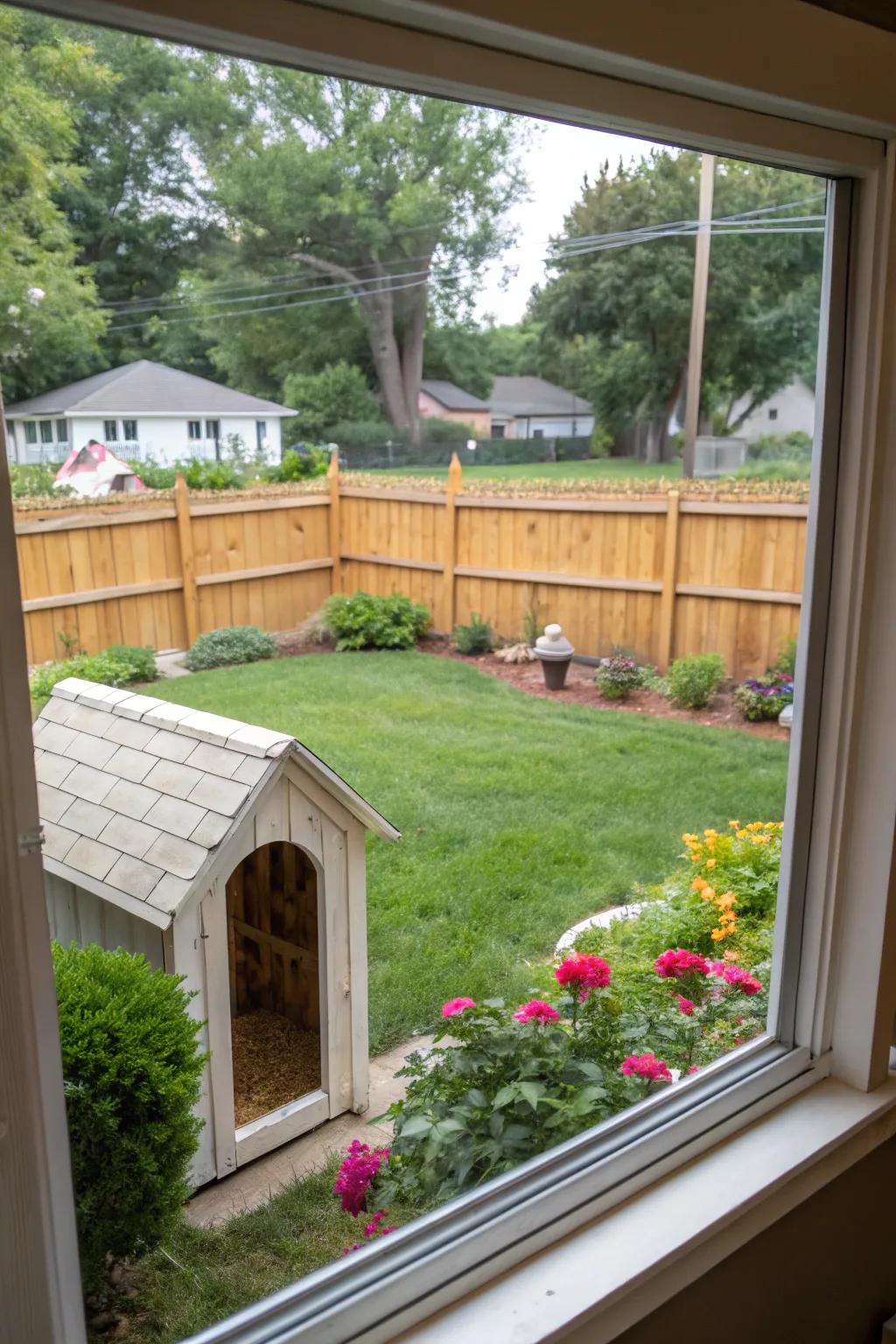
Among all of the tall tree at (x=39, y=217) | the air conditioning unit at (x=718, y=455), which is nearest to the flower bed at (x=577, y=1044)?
the tall tree at (x=39, y=217)

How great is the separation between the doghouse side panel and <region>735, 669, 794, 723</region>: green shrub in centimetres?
176

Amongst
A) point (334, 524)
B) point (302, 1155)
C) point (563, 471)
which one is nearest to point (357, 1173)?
point (302, 1155)

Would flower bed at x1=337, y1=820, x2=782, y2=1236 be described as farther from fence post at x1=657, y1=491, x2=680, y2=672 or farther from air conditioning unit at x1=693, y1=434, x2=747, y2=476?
air conditioning unit at x1=693, y1=434, x2=747, y2=476

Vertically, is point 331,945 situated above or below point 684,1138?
above

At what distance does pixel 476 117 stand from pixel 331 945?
91 centimetres

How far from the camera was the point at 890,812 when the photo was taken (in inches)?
46.4

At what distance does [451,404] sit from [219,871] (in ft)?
2.00

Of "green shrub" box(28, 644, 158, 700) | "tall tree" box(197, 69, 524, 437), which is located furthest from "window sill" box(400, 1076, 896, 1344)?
"tall tree" box(197, 69, 524, 437)

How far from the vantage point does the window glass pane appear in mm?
913

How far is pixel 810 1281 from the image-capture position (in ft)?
3.86

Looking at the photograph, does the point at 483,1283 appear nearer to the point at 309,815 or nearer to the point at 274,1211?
the point at 274,1211

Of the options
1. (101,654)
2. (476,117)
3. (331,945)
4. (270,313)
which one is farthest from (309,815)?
(476,117)

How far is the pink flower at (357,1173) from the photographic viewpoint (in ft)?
3.46

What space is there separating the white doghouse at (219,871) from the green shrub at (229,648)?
0.27ft
